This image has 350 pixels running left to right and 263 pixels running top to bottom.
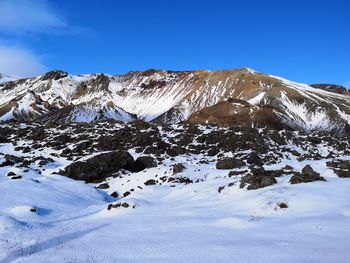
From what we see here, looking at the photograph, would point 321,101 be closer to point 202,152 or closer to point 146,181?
point 202,152

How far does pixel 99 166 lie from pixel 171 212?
73.4ft

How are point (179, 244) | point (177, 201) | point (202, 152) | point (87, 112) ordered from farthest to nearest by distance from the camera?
point (87, 112) < point (202, 152) < point (177, 201) < point (179, 244)

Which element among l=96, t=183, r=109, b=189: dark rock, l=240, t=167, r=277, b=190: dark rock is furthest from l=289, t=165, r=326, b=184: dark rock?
l=96, t=183, r=109, b=189: dark rock

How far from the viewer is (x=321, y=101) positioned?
13425 cm

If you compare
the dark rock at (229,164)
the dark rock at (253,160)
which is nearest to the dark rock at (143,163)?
the dark rock at (229,164)

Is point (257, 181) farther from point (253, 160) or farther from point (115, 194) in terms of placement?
point (253, 160)

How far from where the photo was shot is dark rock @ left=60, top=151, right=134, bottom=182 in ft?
130

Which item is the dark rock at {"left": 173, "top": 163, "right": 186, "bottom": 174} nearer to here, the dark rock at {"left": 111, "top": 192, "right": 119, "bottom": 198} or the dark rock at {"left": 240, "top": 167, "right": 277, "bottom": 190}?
the dark rock at {"left": 111, "top": 192, "right": 119, "bottom": 198}

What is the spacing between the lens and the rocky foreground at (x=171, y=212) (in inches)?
476

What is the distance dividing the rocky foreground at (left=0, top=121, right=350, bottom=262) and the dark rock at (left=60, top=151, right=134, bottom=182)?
0.33 ft

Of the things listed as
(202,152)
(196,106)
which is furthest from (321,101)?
(202,152)

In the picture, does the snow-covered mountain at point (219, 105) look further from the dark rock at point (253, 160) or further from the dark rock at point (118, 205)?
the dark rock at point (118, 205)

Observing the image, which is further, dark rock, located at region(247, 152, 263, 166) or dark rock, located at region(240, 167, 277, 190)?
dark rock, located at region(247, 152, 263, 166)

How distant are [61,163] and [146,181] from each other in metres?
13.5
